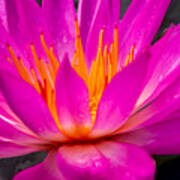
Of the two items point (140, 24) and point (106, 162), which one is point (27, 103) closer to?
point (106, 162)

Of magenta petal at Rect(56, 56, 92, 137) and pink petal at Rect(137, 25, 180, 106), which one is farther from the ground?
pink petal at Rect(137, 25, 180, 106)

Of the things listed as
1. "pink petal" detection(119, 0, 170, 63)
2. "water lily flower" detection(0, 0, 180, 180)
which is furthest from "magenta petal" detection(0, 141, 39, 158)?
"pink petal" detection(119, 0, 170, 63)

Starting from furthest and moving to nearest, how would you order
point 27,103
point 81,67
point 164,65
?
1. point 81,67
2. point 164,65
3. point 27,103

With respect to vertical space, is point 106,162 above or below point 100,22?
below

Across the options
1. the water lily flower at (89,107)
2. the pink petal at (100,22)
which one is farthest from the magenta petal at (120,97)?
the pink petal at (100,22)

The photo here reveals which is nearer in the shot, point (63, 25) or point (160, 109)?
point (160, 109)

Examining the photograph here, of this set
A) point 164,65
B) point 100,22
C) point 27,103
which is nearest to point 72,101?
point 27,103

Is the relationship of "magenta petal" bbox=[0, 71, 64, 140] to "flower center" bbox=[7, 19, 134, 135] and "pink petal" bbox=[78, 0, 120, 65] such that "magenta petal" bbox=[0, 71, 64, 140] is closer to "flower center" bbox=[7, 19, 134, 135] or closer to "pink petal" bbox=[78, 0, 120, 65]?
"flower center" bbox=[7, 19, 134, 135]
